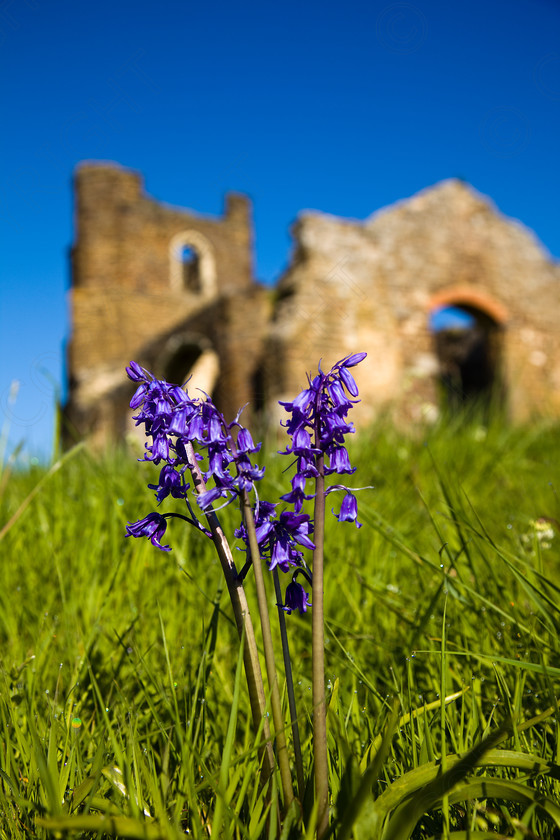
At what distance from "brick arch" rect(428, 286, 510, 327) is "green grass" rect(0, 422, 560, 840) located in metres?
7.58

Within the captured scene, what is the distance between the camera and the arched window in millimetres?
19844

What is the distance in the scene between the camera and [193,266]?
71.7 feet

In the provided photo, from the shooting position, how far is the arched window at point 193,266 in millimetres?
19844

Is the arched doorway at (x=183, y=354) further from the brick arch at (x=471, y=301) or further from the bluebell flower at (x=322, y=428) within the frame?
the bluebell flower at (x=322, y=428)

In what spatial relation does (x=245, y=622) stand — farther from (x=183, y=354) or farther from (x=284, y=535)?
(x=183, y=354)

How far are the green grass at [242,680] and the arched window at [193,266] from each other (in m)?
17.4

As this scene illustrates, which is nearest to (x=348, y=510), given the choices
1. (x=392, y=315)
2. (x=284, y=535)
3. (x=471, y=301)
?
(x=284, y=535)

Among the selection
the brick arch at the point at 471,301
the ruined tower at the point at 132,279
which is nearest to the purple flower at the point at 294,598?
the brick arch at the point at 471,301

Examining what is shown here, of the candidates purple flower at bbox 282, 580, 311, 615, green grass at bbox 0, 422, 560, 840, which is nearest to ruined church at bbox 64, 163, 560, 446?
green grass at bbox 0, 422, 560, 840

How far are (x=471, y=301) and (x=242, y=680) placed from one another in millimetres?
10206

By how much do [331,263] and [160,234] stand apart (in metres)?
11.4

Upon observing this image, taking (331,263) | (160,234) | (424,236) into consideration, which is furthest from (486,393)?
(160,234)

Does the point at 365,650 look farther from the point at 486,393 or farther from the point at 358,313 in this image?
the point at 486,393

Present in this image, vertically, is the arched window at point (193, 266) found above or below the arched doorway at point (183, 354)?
above
